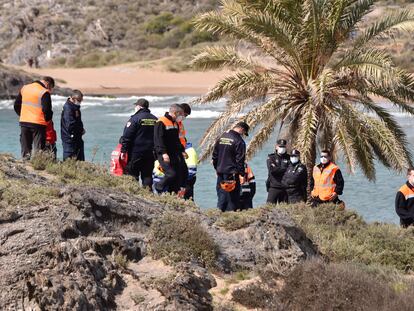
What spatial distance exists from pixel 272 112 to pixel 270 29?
5.43ft

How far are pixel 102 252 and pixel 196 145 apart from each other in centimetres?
2068

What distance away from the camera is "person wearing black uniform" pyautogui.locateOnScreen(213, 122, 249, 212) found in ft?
36.6

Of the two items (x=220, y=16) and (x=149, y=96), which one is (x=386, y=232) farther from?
(x=149, y=96)

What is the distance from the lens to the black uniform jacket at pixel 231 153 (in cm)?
1114

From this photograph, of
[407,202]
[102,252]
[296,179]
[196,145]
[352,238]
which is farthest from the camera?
[196,145]

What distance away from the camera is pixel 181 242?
7129 mm

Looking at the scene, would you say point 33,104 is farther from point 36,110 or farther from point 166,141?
point 166,141

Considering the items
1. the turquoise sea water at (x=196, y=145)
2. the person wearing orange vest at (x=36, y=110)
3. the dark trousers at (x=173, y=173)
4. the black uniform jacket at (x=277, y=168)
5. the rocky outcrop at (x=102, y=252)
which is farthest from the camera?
the turquoise sea water at (x=196, y=145)

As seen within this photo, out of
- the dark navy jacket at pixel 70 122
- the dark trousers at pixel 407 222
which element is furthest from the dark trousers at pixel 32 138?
the dark trousers at pixel 407 222

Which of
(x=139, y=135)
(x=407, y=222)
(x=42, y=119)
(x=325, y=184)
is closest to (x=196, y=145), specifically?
(x=325, y=184)

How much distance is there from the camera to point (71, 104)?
1125cm

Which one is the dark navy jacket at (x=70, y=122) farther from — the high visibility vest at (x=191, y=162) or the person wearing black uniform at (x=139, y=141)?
the high visibility vest at (x=191, y=162)

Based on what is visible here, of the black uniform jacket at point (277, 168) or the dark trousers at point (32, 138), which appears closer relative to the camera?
the dark trousers at point (32, 138)

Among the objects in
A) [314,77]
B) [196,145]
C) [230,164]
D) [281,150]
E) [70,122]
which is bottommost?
[196,145]
